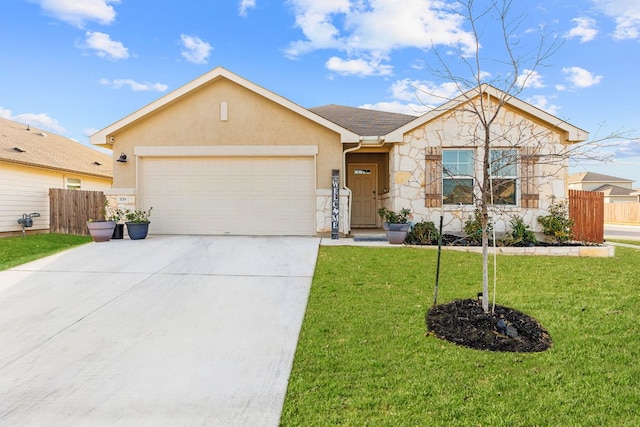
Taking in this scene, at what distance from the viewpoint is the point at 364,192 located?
1285 centimetres

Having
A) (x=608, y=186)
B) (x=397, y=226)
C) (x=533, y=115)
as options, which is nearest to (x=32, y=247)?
(x=397, y=226)

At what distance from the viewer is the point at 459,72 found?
4.62m

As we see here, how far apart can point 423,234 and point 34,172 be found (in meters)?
13.9

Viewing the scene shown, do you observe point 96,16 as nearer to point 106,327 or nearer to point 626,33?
point 106,327

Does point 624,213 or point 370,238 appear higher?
point 624,213

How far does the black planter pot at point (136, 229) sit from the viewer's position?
367 inches

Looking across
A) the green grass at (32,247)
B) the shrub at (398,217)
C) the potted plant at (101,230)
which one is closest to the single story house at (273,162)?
the shrub at (398,217)

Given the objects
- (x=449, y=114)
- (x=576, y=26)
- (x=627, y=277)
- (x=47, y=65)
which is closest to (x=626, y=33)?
(x=576, y=26)

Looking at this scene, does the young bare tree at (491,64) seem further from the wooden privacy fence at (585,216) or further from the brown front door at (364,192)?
the brown front door at (364,192)

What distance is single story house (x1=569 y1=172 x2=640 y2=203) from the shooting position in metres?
35.6

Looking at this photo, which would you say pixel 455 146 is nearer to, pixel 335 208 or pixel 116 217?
pixel 335 208

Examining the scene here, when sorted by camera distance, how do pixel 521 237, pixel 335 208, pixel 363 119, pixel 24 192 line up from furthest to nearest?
1. pixel 363 119
2. pixel 24 192
3. pixel 335 208
4. pixel 521 237

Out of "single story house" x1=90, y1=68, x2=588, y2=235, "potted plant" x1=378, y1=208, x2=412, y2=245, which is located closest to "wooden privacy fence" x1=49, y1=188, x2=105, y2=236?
"single story house" x1=90, y1=68, x2=588, y2=235

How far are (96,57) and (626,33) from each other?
1882 cm
